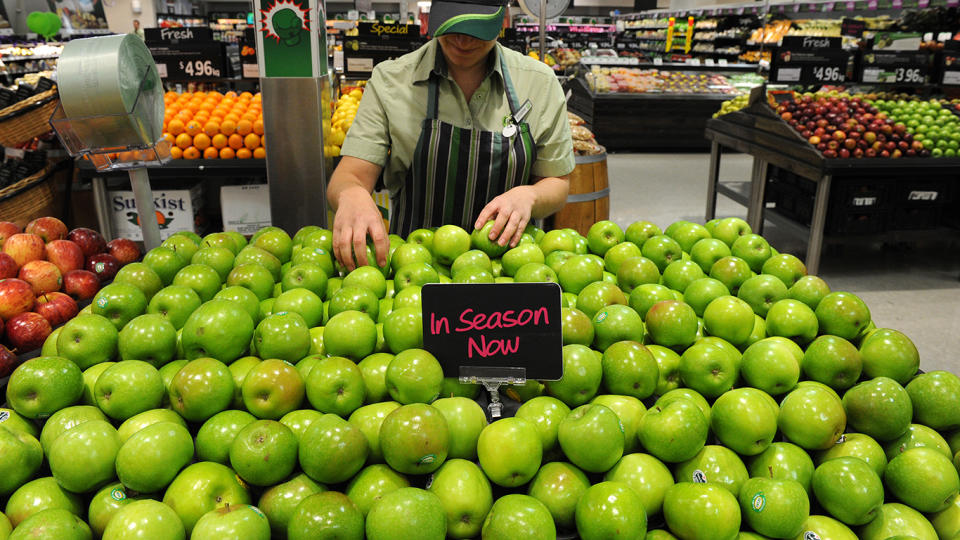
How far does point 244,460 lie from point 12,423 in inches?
20.3

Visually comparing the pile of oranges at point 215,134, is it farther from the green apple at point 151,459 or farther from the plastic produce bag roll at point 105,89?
the green apple at point 151,459

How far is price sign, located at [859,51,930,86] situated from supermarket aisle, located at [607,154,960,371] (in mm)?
1667

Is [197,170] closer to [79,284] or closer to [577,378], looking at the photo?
[79,284]

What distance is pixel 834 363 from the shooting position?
123 cm

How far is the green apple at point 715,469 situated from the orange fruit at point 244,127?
12.8ft

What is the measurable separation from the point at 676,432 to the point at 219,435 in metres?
0.78

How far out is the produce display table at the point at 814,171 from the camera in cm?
450

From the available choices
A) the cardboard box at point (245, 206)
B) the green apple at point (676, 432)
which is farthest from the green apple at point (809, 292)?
the cardboard box at point (245, 206)

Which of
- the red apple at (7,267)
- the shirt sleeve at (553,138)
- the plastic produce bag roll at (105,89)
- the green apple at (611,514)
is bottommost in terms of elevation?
the green apple at (611,514)

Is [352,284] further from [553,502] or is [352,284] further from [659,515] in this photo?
[659,515]

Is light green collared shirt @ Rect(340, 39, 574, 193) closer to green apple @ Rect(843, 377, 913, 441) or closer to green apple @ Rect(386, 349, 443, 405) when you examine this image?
green apple @ Rect(386, 349, 443, 405)

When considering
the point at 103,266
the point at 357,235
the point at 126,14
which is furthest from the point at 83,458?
the point at 126,14

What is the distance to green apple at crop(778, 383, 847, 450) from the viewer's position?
1.09m

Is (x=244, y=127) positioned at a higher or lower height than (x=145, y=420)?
higher
